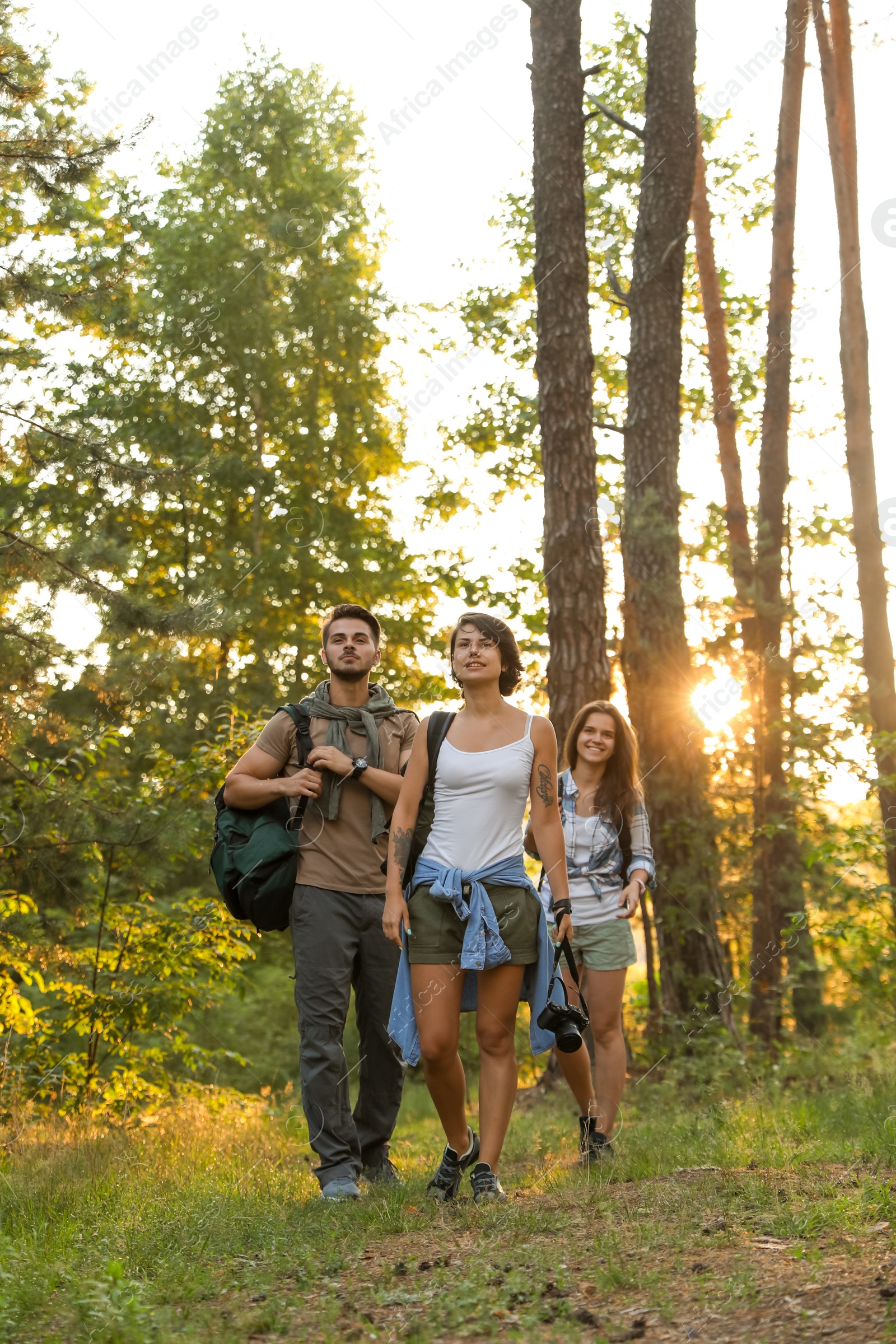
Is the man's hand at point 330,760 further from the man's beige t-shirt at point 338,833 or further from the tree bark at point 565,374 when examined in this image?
the tree bark at point 565,374

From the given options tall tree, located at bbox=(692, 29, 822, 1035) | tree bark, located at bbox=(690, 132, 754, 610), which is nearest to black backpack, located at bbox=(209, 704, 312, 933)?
tall tree, located at bbox=(692, 29, 822, 1035)

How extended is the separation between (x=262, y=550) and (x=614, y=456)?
19.9ft

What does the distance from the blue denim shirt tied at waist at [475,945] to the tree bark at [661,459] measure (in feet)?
16.7

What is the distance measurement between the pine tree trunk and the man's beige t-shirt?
25.0 feet

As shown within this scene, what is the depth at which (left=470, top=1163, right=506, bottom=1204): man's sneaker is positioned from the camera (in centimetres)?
446

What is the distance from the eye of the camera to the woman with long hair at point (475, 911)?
15.3 ft

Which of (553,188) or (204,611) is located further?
(553,188)

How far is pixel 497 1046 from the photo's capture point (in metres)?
4.71

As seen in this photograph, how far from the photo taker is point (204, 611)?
8.45 meters

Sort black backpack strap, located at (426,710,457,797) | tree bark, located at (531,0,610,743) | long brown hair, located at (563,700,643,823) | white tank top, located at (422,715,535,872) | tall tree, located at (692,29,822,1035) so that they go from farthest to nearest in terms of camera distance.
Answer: tall tree, located at (692,29,822,1035), tree bark, located at (531,0,610,743), long brown hair, located at (563,700,643,823), black backpack strap, located at (426,710,457,797), white tank top, located at (422,715,535,872)

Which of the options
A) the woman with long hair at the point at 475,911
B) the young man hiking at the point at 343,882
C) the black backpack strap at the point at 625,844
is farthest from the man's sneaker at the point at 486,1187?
the black backpack strap at the point at 625,844

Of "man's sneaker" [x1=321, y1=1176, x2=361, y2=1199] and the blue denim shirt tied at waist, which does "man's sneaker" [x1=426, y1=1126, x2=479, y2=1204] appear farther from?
the blue denim shirt tied at waist

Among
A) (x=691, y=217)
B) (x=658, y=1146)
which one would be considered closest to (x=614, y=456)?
(x=691, y=217)

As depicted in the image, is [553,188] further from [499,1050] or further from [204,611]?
[499,1050]
